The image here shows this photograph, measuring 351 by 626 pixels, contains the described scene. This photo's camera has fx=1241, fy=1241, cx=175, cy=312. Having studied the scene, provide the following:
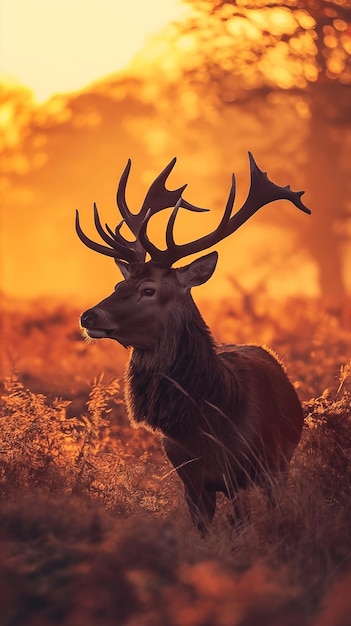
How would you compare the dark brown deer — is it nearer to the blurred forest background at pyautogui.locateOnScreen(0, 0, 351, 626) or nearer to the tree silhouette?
the blurred forest background at pyautogui.locateOnScreen(0, 0, 351, 626)

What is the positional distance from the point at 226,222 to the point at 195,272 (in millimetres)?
418

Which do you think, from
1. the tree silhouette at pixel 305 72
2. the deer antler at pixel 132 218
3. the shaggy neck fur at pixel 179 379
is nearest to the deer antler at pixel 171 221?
the deer antler at pixel 132 218

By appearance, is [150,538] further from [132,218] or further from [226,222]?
[132,218]

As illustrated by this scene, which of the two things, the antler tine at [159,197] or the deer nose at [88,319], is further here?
the antler tine at [159,197]

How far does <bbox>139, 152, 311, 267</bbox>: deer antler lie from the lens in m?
7.94

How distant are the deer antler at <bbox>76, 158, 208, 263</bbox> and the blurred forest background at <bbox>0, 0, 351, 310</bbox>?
11084mm

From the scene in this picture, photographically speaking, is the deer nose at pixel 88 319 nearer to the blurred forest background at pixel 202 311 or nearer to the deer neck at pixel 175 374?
the deer neck at pixel 175 374

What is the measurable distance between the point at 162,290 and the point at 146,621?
324cm

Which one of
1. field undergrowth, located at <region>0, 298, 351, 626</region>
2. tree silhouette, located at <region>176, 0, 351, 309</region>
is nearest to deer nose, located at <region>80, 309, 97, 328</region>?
field undergrowth, located at <region>0, 298, 351, 626</region>

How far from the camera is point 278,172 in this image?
29438mm

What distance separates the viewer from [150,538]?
5527 millimetres

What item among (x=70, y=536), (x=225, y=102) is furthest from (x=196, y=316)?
(x=225, y=102)

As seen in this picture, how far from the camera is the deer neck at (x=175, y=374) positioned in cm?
758

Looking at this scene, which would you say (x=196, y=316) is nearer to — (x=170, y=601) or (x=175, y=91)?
(x=170, y=601)
